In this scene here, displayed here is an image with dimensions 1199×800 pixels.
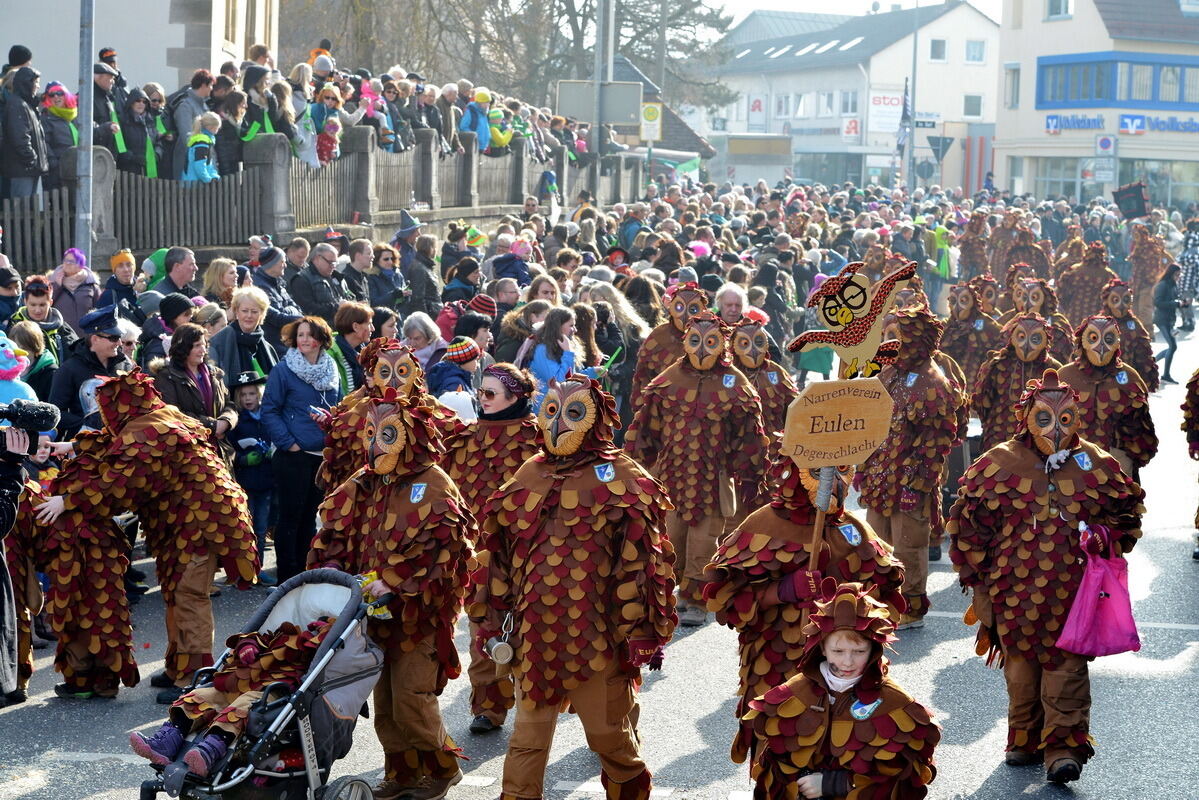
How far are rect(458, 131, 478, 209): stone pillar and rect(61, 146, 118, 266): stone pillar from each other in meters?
10.9

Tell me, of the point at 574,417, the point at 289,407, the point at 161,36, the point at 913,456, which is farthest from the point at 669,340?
the point at 161,36

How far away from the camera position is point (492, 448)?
27.3 feet

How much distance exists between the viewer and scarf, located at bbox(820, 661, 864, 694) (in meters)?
5.63

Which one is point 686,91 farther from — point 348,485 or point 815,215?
point 348,485

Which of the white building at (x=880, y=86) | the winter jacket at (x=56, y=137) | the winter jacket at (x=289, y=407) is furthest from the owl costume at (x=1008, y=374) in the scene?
the white building at (x=880, y=86)

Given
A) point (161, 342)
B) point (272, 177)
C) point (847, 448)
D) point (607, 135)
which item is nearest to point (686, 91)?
point (607, 135)

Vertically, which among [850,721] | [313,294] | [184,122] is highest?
[184,122]

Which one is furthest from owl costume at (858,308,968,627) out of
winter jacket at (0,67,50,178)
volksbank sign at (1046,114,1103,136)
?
volksbank sign at (1046,114,1103,136)

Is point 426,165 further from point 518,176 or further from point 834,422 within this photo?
point 834,422

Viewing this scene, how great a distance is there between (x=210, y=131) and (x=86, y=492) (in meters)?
8.66

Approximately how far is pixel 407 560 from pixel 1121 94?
196 ft

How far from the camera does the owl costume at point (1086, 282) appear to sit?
22.0m

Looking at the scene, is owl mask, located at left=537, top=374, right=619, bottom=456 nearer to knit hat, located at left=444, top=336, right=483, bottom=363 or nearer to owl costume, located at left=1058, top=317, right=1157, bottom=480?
knit hat, located at left=444, top=336, right=483, bottom=363

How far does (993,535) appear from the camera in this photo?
Result: 797 cm
